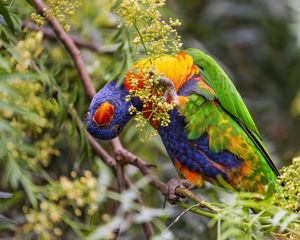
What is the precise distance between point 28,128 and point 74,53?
30cm

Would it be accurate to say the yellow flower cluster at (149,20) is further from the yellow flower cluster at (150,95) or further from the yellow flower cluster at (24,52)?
the yellow flower cluster at (24,52)

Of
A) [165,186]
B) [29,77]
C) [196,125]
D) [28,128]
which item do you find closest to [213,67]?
[196,125]

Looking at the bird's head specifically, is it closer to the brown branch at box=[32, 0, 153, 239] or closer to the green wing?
the brown branch at box=[32, 0, 153, 239]

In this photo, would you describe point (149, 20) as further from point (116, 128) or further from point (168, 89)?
point (116, 128)

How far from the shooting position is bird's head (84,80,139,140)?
2.14 metres

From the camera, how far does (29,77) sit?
5.74 ft

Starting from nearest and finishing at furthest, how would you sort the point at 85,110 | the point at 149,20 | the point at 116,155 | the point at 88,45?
the point at 149,20 < the point at 116,155 < the point at 85,110 < the point at 88,45

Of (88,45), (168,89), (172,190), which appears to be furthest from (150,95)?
(88,45)

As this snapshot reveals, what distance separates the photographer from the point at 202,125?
2.29 metres

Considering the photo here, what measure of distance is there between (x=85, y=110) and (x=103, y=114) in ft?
0.86

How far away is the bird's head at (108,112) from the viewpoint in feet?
7.03

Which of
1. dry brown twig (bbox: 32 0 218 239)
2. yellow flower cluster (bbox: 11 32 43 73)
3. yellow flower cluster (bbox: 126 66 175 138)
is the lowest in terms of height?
dry brown twig (bbox: 32 0 218 239)

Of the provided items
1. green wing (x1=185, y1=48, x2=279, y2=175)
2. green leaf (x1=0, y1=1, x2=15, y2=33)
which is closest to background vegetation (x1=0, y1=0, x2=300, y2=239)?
green leaf (x1=0, y1=1, x2=15, y2=33)

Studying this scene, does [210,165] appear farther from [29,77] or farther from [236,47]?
[236,47]
